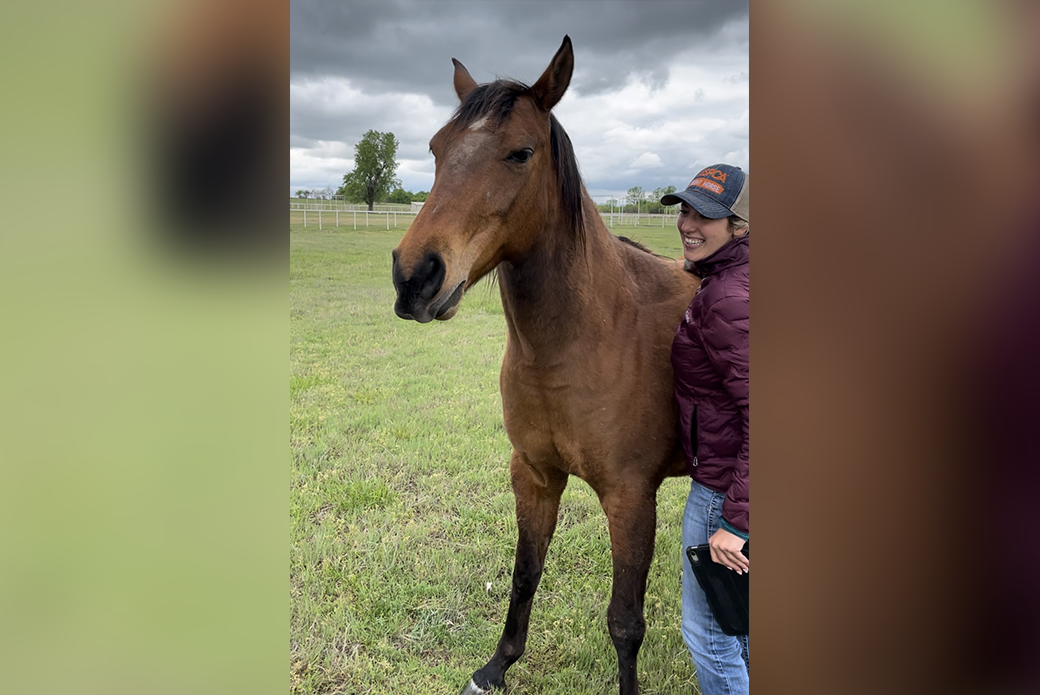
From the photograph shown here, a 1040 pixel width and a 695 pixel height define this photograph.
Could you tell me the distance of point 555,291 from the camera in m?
2.59

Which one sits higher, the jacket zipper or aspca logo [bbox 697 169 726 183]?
aspca logo [bbox 697 169 726 183]

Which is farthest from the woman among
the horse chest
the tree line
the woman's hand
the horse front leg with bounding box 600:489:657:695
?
the tree line

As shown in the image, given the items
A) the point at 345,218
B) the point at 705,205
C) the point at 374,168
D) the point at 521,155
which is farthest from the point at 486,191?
the point at 345,218

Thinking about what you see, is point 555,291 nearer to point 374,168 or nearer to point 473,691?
point 473,691

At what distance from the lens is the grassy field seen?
10.5 ft

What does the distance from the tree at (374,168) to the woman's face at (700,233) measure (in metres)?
18.2

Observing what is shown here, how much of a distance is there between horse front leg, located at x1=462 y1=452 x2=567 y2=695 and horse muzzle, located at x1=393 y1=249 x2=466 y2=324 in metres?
1.37

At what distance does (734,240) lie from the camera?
2.27 metres

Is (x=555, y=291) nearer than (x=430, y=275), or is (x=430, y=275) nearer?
(x=430, y=275)

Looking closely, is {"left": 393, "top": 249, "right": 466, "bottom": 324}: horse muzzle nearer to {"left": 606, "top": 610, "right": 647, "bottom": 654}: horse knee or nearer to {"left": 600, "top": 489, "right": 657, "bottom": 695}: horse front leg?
{"left": 600, "top": 489, "right": 657, "bottom": 695}: horse front leg

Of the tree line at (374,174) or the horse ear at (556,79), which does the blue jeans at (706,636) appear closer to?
the horse ear at (556,79)

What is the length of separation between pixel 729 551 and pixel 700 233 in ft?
3.89
